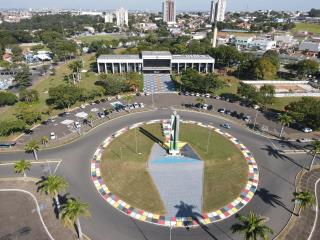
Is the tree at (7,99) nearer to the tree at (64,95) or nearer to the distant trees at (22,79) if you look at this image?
the tree at (64,95)

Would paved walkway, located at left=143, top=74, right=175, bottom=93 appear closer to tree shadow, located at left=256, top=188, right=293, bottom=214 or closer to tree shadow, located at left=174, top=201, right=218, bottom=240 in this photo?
tree shadow, located at left=256, top=188, right=293, bottom=214

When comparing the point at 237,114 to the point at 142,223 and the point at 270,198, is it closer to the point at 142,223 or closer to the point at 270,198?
the point at 270,198

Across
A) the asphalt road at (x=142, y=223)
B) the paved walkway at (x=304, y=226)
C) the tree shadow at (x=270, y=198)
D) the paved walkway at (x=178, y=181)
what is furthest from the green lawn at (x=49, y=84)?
the paved walkway at (x=304, y=226)

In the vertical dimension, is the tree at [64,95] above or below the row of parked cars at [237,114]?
above

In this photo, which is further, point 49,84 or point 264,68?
point 264,68

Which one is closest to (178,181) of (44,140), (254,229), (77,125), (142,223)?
(142,223)

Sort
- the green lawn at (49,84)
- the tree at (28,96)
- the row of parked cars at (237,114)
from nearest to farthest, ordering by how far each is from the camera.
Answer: the row of parked cars at (237,114) → the green lawn at (49,84) → the tree at (28,96)

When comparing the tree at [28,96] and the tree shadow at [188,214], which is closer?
the tree shadow at [188,214]

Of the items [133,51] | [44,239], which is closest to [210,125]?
[44,239]
